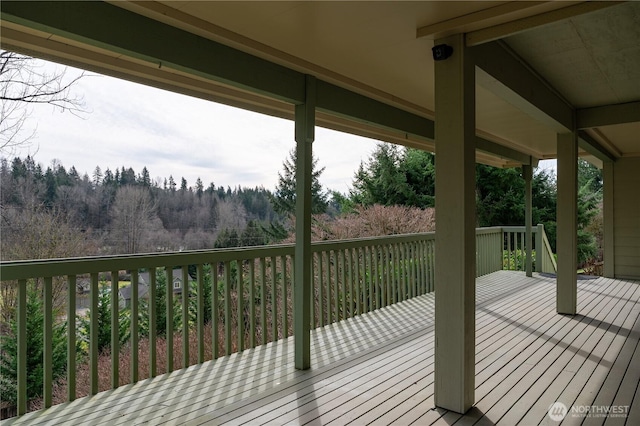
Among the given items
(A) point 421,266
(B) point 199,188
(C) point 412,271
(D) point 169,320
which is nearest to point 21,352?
(D) point 169,320

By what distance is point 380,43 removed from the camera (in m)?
2.86

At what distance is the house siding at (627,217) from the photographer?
27.0 feet

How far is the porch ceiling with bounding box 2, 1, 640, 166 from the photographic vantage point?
234cm

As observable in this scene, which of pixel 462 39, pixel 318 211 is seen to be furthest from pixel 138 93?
pixel 462 39

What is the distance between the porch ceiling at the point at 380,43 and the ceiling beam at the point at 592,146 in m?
1.14

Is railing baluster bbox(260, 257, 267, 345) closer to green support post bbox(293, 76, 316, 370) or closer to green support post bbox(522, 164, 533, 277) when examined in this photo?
green support post bbox(293, 76, 316, 370)

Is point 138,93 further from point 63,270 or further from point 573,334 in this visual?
point 573,334

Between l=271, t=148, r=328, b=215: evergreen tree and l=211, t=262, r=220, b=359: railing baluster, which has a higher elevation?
l=271, t=148, r=328, b=215: evergreen tree

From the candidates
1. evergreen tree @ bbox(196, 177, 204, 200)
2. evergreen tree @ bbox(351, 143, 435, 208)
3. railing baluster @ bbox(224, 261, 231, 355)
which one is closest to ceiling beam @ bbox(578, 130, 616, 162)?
railing baluster @ bbox(224, 261, 231, 355)

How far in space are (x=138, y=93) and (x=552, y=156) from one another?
12.4 metres

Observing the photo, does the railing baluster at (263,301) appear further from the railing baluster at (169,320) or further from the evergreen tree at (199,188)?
the evergreen tree at (199,188)

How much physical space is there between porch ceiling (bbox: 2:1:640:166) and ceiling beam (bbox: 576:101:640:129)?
0.18m

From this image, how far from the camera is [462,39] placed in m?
2.61

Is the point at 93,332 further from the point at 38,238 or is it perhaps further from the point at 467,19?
the point at 38,238
